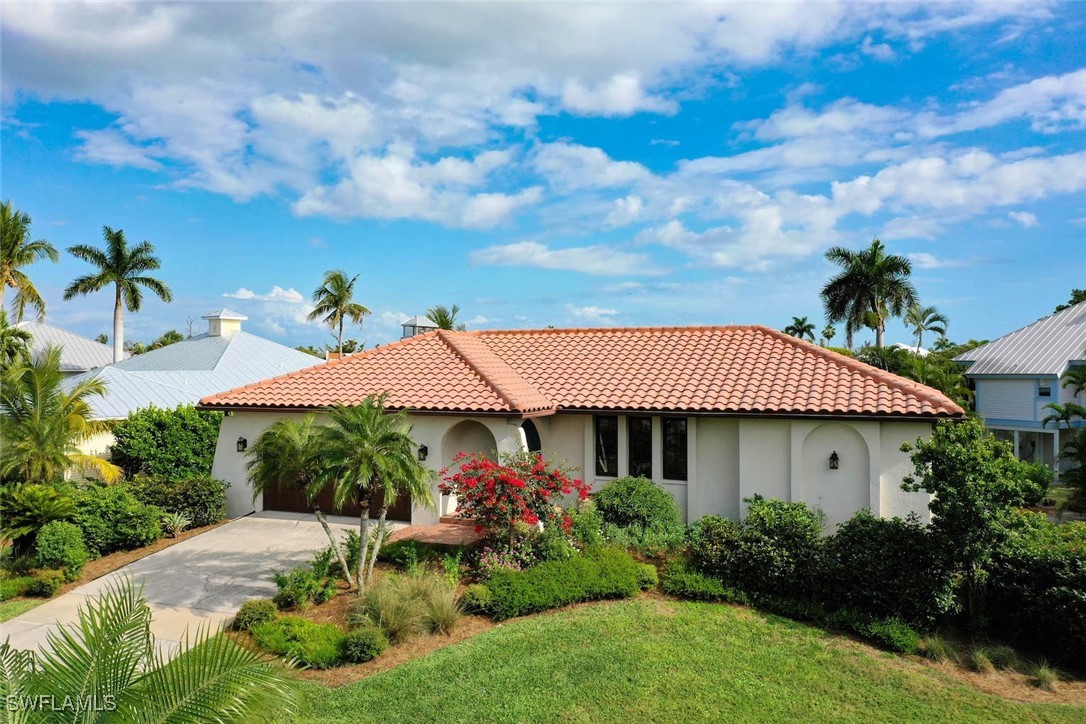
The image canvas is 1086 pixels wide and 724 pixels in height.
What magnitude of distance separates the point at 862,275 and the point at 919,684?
145 ft

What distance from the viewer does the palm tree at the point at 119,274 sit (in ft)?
132

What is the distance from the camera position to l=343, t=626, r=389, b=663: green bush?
1019 cm

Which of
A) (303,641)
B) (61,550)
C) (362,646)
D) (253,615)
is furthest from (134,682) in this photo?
(61,550)

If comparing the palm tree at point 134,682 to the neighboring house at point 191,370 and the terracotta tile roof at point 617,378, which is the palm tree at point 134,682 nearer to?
the terracotta tile roof at point 617,378

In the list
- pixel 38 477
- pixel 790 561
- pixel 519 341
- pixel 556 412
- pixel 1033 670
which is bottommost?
pixel 1033 670

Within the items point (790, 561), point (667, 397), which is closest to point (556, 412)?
point (667, 397)

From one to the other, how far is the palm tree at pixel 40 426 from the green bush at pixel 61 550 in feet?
8.52

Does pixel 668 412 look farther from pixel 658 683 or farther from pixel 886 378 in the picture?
pixel 658 683

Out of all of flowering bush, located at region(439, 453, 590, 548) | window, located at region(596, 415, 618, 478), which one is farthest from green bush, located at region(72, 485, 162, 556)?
window, located at region(596, 415, 618, 478)

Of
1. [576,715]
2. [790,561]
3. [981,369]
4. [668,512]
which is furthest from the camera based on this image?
[981,369]

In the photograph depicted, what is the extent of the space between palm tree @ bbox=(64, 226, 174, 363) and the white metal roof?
4872 cm

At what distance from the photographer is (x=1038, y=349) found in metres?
36.3

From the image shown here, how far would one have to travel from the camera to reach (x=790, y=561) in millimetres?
12375

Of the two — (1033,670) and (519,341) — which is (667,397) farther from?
(1033,670)
